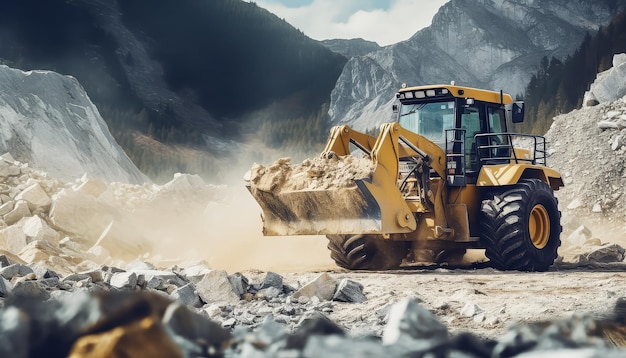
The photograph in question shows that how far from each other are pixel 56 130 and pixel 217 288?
19179 mm

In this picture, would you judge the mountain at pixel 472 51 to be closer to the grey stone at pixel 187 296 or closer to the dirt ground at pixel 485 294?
the dirt ground at pixel 485 294

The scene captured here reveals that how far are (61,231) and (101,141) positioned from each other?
45.8 ft

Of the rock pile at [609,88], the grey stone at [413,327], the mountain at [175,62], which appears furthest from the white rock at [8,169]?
the mountain at [175,62]

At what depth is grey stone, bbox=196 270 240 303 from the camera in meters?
7.23

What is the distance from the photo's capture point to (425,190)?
32.0ft

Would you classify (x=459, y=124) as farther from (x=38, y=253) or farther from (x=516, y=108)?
(x=38, y=253)

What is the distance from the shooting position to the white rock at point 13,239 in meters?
11.9

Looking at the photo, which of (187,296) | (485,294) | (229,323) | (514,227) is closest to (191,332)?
(229,323)

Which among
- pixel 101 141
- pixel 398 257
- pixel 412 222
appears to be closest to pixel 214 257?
pixel 398 257

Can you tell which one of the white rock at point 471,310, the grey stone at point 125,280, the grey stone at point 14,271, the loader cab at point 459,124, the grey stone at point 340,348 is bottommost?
the grey stone at point 14,271

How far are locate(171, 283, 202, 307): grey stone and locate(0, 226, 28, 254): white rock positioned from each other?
19.7ft

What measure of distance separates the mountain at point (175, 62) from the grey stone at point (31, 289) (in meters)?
49.8

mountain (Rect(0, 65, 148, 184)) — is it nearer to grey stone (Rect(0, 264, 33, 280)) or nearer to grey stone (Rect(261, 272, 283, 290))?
grey stone (Rect(0, 264, 33, 280))

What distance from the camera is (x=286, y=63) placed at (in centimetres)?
8694
